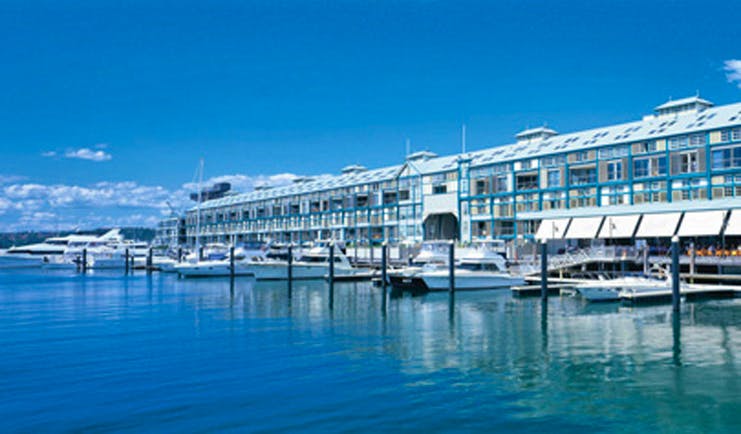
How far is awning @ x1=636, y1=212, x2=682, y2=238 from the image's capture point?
54.6 metres

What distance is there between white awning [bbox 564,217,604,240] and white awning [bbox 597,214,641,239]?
2.52 feet

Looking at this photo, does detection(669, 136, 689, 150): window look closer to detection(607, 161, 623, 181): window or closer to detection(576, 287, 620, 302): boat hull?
detection(607, 161, 623, 181): window

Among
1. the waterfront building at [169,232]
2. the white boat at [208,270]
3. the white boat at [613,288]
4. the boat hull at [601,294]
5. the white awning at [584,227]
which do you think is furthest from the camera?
the waterfront building at [169,232]

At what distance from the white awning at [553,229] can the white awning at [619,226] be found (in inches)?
182

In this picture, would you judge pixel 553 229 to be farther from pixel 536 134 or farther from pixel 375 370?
pixel 375 370

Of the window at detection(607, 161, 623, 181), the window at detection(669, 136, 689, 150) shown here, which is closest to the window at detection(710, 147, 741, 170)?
the window at detection(669, 136, 689, 150)

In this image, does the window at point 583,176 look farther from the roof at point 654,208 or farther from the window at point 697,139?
the window at point 697,139

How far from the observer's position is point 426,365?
80.9ft

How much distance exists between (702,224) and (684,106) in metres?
28.9

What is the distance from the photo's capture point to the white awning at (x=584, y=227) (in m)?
60.8

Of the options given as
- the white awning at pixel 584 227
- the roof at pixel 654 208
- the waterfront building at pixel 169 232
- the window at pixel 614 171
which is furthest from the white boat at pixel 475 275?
the waterfront building at pixel 169 232

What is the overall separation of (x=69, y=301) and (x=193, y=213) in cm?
11302

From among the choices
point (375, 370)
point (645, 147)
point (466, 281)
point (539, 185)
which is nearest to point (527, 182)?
point (539, 185)

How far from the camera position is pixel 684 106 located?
76.4m
